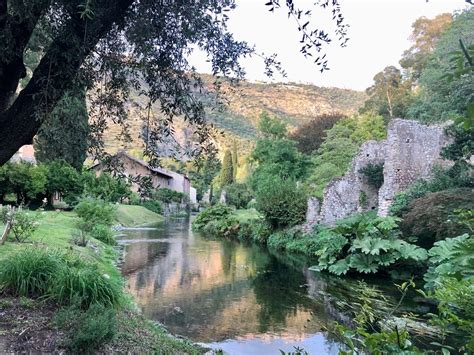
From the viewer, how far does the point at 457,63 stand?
67.1 inches

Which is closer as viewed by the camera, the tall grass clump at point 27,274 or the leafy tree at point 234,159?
the tall grass clump at point 27,274

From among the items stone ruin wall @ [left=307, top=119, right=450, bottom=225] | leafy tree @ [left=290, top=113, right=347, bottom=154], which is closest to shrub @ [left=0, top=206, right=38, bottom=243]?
stone ruin wall @ [left=307, top=119, right=450, bottom=225]

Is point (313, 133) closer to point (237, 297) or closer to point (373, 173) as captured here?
point (373, 173)

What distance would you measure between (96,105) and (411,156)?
2030cm

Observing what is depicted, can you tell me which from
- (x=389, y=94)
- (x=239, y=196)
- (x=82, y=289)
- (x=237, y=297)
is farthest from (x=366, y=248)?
(x=239, y=196)

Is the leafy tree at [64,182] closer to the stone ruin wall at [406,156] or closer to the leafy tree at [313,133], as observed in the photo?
the stone ruin wall at [406,156]

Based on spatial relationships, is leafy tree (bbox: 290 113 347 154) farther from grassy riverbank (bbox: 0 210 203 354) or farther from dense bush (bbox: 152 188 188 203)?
grassy riverbank (bbox: 0 210 203 354)

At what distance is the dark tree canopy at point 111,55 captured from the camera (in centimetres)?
382

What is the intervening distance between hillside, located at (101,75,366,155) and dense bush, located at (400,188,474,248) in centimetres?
601

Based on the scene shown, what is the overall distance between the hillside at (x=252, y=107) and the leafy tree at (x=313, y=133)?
12.0ft

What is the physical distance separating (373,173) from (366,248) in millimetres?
10476

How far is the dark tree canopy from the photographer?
382cm

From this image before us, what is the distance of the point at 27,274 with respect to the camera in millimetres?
6910

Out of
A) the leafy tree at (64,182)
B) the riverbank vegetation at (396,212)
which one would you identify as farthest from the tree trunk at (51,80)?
the leafy tree at (64,182)
